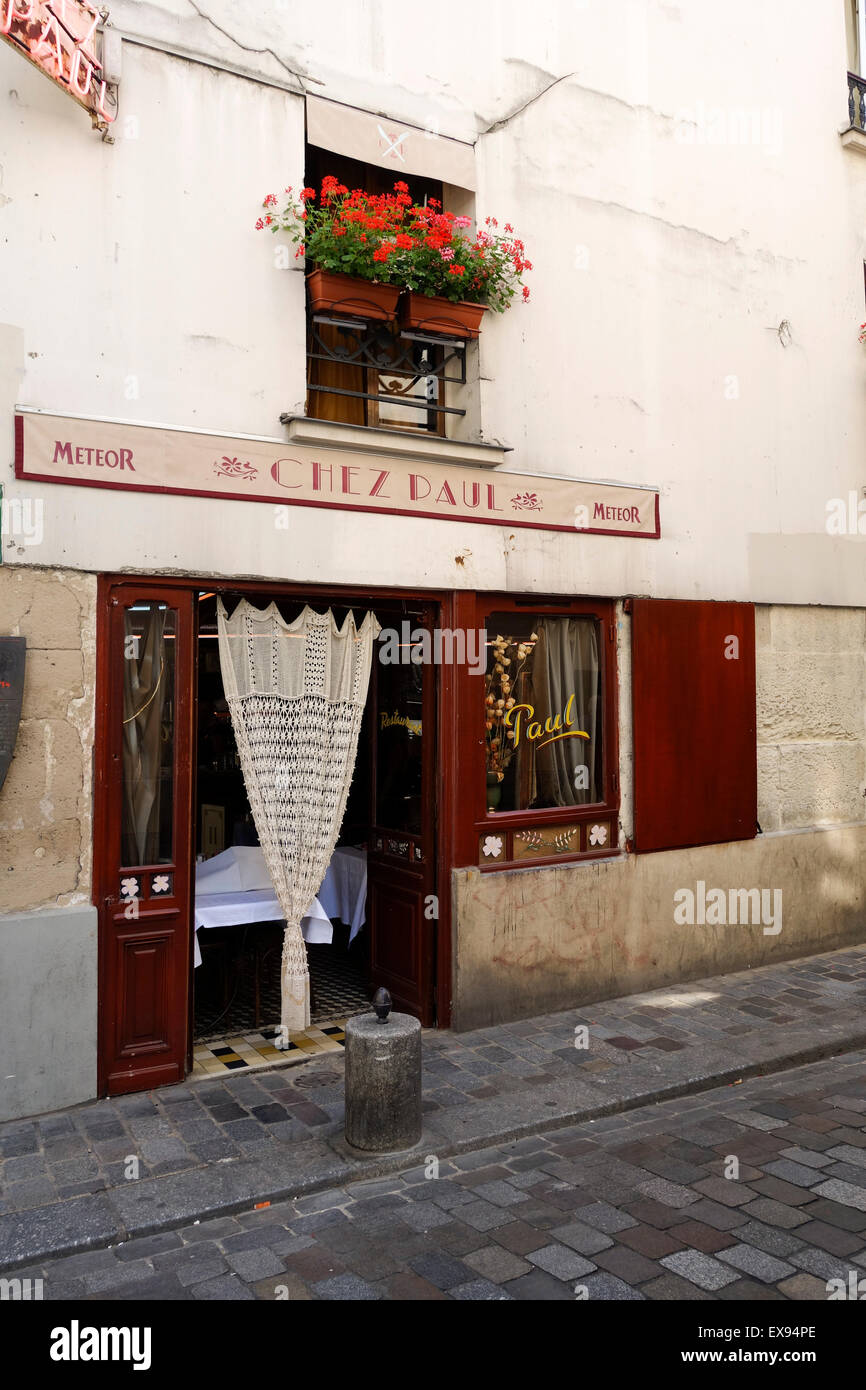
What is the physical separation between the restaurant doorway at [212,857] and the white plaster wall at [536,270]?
0.55 m

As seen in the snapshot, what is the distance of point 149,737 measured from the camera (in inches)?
229

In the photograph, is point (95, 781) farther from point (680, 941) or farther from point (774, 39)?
point (774, 39)

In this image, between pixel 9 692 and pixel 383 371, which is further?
pixel 383 371

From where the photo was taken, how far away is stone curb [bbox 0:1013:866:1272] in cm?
422

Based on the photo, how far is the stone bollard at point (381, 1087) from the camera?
4.89 meters

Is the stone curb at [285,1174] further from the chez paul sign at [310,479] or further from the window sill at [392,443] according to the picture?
the window sill at [392,443]

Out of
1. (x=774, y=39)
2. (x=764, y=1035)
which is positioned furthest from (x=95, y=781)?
(x=774, y=39)

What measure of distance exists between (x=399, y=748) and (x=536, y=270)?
11.9ft

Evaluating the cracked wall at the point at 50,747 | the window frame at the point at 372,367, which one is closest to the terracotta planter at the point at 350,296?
the window frame at the point at 372,367

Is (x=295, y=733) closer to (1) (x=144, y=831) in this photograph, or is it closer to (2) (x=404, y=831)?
(1) (x=144, y=831)

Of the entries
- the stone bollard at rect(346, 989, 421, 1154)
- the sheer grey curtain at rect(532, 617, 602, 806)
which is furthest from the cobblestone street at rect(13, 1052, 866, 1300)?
the sheer grey curtain at rect(532, 617, 602, 806)

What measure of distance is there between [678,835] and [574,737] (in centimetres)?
118

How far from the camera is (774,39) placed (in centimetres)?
868

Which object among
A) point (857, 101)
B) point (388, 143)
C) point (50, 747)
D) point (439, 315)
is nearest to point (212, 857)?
point (50, 747)
